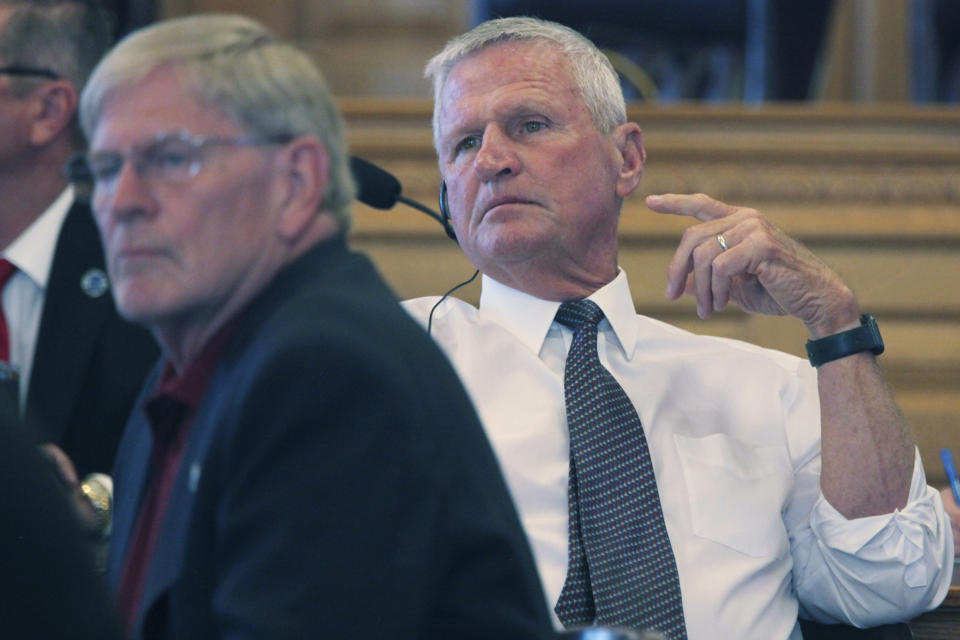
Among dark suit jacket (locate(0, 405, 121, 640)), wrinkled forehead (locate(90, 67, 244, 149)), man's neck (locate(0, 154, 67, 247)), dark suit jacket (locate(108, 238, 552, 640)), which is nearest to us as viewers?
dark suit jacket (locate(0, 405, 121, 640))

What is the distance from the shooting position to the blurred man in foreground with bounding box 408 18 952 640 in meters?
1.55

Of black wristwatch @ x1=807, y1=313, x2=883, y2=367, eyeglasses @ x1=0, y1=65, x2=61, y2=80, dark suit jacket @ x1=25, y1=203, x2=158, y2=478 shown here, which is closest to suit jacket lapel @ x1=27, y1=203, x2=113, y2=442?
dark suit jacket @ x1=25, y1=203, x2=158, y2=478

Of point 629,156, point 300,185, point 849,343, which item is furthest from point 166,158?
point 629,156

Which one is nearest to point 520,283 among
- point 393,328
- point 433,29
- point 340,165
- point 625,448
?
point 625,448

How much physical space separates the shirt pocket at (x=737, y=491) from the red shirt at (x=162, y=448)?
0.78 metres

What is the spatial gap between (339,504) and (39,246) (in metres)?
1.41

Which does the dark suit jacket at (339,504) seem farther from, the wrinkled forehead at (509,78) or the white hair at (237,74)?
the wrinkled forehead at (509,78)

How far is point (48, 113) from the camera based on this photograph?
7.17 feet

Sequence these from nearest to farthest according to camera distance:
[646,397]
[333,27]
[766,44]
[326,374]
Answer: [326,374] < [646,397] < [766,44] < [333,27]

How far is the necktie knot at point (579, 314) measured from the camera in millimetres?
1746

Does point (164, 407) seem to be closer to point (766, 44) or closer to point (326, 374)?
point (326, 374)

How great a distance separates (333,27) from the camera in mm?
3932

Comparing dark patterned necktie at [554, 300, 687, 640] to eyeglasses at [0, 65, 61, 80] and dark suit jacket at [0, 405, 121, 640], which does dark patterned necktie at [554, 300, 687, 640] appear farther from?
eyeglasses at [0, 65, 61, 80]

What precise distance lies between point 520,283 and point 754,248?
351 mm
